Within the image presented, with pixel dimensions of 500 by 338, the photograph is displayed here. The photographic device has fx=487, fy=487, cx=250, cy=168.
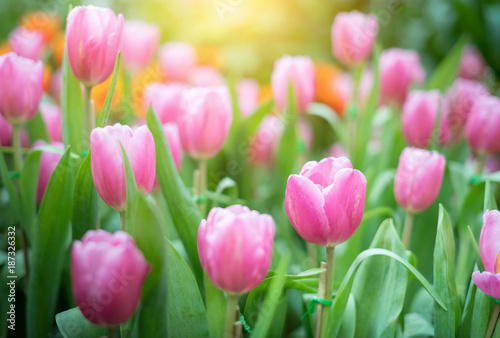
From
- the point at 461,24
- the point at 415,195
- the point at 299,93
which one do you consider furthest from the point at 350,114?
the point at 461,24

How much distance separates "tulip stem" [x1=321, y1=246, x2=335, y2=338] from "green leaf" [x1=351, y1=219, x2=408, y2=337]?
0.07 metres

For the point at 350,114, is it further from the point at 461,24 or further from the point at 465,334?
the point at 461,24

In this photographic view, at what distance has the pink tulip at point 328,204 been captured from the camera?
0.48 m

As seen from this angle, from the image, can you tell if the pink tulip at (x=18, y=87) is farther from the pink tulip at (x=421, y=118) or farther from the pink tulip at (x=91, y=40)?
the pink tulip at (x=421, y=118)

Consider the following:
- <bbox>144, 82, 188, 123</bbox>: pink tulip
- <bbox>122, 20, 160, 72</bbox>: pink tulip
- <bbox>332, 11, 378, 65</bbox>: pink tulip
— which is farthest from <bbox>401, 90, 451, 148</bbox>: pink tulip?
<bbox>122, 20, 160, 72</bbox>: pink tulip

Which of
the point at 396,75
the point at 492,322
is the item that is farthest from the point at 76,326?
the point at 396,75

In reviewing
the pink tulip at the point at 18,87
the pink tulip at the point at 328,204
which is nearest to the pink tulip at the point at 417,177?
the pink tulip at the point at 328,204

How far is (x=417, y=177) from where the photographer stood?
0.65m

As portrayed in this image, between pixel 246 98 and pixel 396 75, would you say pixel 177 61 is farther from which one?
pixel 396 75

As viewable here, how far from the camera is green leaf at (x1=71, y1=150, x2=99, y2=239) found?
1.86 feet

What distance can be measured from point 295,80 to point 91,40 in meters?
0.45

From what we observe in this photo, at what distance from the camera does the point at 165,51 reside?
1.12 meters

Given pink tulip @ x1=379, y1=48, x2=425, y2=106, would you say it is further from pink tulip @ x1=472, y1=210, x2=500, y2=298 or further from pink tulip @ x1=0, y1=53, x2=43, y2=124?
pink tulip @ x1=0, y1=53, x2=43, y2=124

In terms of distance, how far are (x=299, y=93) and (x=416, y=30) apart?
39.9 inches
